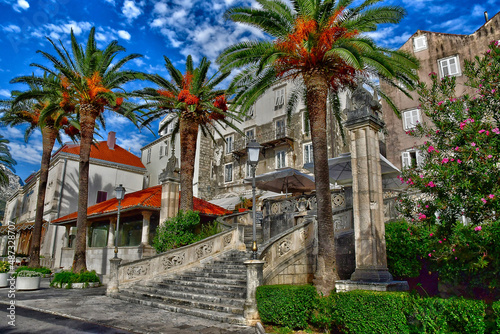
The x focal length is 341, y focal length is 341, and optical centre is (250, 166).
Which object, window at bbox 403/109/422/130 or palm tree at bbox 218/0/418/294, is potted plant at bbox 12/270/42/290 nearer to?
palm tree at bbox 218/0/418/294

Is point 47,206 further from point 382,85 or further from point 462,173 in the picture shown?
point 462,173

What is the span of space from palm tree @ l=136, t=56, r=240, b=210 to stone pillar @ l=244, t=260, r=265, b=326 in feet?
27.7

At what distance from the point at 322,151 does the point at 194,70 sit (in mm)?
11152

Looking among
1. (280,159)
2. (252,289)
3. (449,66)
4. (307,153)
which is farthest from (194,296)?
(449,66)

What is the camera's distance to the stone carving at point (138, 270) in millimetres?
14594

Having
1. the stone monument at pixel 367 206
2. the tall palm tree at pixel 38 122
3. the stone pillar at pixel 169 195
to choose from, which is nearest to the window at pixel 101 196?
the tall palm tree at pixel 38 122

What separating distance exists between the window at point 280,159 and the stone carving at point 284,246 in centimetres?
1981

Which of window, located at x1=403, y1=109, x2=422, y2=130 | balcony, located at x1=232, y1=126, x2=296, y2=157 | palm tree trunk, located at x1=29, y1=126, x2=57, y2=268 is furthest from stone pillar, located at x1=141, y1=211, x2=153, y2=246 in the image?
window, located at x1=403, y1=109, x2=422, y2=130

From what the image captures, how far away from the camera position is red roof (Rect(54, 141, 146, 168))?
35.0 m

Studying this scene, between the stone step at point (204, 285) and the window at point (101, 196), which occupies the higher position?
the window at point (101, 196)

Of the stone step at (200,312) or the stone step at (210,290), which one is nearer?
the stone step at (200,312)

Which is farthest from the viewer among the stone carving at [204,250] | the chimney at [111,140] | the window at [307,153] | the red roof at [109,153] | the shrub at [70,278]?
the chimney at [111,140]

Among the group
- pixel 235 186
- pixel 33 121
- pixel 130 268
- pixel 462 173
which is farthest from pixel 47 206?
pixel 462 173

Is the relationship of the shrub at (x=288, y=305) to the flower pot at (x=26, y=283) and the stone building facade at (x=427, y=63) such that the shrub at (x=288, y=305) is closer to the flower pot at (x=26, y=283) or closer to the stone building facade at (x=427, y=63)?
the flower pot at (x=26, y=283)
